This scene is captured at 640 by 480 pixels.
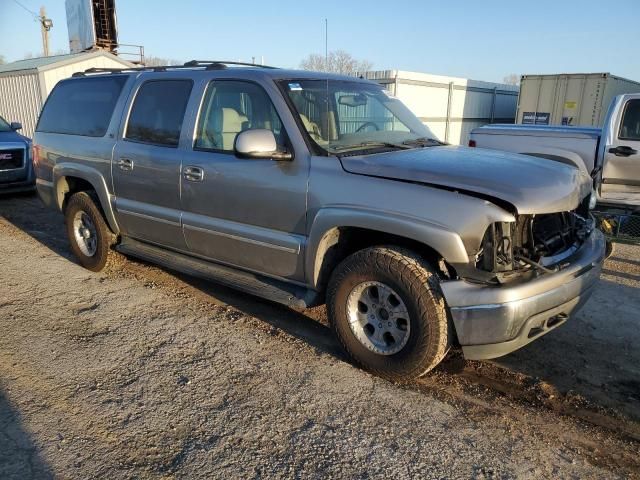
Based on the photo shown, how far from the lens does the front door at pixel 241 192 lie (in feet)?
12.0

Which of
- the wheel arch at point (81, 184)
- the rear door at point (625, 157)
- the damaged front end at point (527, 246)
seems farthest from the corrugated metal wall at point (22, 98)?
the damaged front end at point (527, 246)

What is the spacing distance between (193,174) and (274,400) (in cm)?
191

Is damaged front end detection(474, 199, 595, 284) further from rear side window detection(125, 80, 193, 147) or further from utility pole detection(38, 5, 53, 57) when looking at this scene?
utility pole detection(38, 5, 53, 57)

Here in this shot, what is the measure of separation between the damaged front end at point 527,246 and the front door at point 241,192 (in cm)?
126

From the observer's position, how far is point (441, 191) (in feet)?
9.92

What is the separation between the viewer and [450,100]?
1884cm

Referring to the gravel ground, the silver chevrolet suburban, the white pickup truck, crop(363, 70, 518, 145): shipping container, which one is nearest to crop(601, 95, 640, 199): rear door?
the white pickup truck

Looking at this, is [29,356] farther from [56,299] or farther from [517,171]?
[517,171]

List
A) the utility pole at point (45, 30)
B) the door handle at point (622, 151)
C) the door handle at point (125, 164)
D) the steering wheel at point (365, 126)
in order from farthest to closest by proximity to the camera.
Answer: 1. the utility pole at point (45, 30)
2. the door handle at point (622, 151)
3. the door handle at point (125, 164)
4. the steering wheel at point (365, 126)

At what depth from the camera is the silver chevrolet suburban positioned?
2986mm

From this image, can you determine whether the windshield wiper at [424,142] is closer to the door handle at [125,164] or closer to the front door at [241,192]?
the front door at [241,192]

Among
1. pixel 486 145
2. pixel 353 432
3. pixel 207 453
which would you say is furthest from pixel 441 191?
pixel 486 145

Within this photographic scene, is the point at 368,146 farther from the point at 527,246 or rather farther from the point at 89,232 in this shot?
the point at 89,232

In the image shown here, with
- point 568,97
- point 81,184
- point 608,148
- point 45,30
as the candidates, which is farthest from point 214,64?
point 45,30
